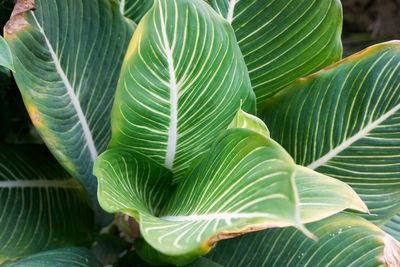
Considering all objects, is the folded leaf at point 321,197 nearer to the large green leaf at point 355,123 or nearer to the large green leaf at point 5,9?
the large green leaf at point 355,123

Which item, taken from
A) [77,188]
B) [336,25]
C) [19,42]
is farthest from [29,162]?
[336,25]

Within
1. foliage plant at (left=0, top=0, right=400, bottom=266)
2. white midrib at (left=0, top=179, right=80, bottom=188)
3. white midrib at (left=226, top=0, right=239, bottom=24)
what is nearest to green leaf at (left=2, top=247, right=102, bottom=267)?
foliage plant at (left=0, top=0, right=400, bottom=266)

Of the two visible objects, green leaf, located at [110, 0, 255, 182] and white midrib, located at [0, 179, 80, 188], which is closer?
green leaf, located at [110, 0, 255, 182]

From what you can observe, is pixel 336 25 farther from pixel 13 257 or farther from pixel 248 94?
pixel 13 257

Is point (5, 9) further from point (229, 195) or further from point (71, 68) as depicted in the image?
point (229, 195)

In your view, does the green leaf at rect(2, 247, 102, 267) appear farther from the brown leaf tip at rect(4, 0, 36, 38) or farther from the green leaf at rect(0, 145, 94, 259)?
the brown leaf tip at rect(4, 0, 36, 38)

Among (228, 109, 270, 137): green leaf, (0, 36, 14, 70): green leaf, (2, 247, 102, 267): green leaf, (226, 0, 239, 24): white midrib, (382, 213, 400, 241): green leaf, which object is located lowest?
(382, 213, 400, 241): green leaf

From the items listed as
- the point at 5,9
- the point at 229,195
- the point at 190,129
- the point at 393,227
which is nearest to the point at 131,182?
the point at 190,129
